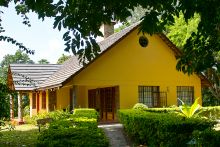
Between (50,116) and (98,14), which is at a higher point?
(98,14)

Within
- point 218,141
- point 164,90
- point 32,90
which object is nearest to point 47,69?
point 32,90

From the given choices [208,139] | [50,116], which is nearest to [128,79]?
[50,116]

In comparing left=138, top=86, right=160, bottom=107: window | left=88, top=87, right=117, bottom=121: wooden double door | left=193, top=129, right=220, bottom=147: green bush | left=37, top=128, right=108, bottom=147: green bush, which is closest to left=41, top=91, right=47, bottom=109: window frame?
left=88, top=87, right=117, bottom=121: wooden double door

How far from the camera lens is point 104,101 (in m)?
27.4

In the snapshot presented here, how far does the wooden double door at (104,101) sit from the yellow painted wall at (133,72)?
104 centimetres

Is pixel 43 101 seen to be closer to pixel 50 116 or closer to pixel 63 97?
pixel 63 97

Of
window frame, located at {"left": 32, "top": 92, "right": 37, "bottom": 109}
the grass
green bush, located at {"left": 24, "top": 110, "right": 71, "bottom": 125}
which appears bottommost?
the grass

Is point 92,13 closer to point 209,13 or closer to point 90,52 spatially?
point 90,52

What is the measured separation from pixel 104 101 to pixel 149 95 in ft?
10.7

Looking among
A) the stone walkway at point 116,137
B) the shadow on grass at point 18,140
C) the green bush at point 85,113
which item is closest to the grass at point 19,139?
the shadow on grass at point 18,140

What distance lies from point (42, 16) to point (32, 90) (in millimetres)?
25257

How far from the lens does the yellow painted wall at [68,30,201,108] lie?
80.4ft

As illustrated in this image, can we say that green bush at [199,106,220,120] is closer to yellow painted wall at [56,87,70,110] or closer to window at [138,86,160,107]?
window at [138,86,160,107]

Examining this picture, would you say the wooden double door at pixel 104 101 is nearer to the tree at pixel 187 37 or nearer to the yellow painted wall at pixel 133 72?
the yellow painted wall at pixel 133 72
